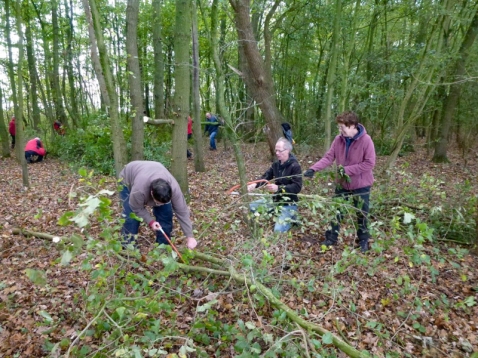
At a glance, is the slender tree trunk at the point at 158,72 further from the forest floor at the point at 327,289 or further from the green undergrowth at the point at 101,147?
the forest floor at the point at 327,289

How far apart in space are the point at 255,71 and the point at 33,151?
8.09 meters

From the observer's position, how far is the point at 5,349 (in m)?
2.59

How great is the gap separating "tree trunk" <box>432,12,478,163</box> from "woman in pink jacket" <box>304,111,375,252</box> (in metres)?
6.35

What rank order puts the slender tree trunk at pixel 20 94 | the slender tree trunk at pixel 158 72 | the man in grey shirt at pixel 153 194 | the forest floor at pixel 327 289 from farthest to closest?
the slender tree trunk at pixel 158 72 → the slender tree trunk at pixel 20 94 → the man in grey shirt at pixel 153 194 → the forest floor at pixel 327 289

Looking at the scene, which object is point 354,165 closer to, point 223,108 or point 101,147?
point 223,108

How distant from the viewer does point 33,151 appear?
10.2m

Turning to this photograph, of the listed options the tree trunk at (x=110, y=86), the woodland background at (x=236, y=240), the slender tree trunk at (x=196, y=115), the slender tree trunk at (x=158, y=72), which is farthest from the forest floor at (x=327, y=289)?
the slender tree trunk at (x=158, y=72)

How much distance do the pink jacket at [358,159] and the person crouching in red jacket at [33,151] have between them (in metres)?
9.77

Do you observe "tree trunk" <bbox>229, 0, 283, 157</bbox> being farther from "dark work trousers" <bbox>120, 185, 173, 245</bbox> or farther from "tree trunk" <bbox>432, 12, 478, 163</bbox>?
"tree trunk" <bbox>432, 12, 478, 163</bbox>

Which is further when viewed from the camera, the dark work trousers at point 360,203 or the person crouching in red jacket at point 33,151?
the person crouching in red jacket at point 33,151

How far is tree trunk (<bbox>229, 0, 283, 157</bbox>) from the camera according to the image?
546 centimetres

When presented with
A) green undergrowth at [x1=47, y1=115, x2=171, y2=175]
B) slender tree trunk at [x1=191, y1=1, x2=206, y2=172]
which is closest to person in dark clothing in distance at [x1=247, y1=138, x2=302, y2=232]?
slender tree trunk at [x1=191, y1=1, x2=206, y2=172]

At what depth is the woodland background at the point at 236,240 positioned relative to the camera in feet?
8.29

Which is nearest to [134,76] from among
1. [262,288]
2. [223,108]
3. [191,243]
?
[223,108]
